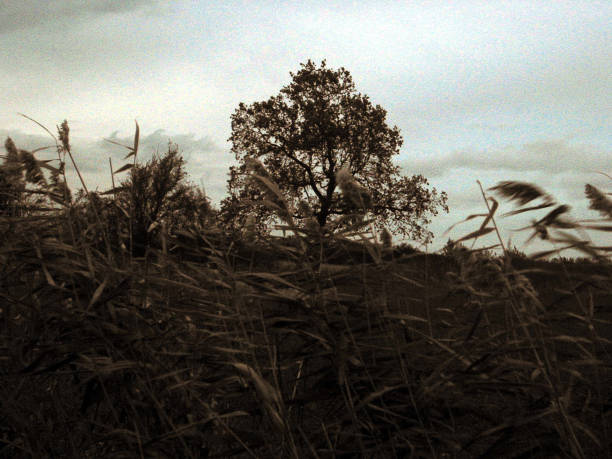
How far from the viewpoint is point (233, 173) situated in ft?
86.9

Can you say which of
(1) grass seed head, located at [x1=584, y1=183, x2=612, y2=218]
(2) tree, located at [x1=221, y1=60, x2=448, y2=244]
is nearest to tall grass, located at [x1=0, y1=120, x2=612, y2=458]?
(1) grass seed head, located at [x1=584, y1=183, x2=612, y2=218]

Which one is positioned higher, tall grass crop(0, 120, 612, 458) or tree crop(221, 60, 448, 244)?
tree crop(221, 60, 448, 244)

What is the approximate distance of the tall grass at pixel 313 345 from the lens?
243 centimetres

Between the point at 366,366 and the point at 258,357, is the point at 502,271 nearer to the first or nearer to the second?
the point at 366,366

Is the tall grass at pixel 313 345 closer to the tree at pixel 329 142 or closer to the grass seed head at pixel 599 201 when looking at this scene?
the grass seed head at pixel 599 201

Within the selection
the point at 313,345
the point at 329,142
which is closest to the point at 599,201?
the point at 313,345

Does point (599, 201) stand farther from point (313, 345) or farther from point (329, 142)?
point (329, 142)

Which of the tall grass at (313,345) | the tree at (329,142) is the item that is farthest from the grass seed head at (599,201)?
the tree at (329,142)

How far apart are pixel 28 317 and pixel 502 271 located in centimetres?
263

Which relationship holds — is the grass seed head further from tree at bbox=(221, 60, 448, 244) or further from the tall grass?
tree at bbox=(221, 60, 448, 244)

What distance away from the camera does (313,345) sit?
262 cm

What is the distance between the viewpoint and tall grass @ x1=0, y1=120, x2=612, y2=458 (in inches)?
95.7

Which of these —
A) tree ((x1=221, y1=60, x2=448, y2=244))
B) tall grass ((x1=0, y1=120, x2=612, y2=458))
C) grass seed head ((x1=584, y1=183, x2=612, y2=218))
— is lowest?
tall grass ((x1=0, y1=120, x2=612, y2=458))

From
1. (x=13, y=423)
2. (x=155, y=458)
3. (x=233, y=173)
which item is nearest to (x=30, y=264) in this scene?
(x=13, y=423)
